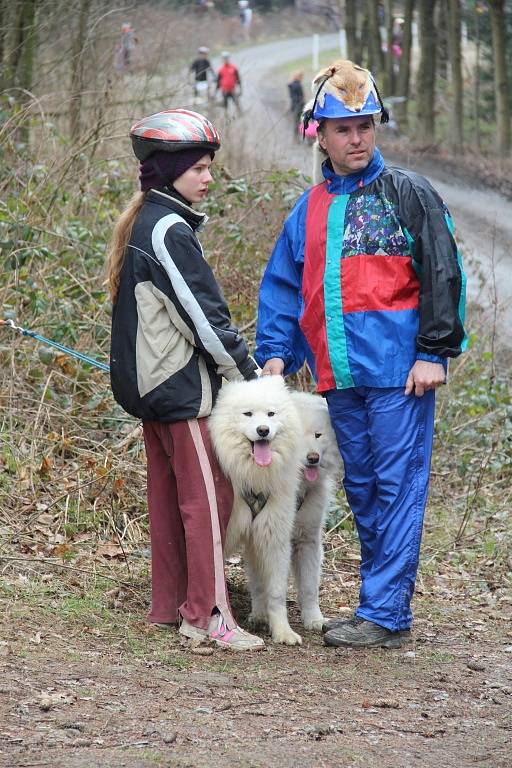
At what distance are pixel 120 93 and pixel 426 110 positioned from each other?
1607 cm

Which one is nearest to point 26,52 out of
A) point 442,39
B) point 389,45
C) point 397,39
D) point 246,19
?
point 389,45

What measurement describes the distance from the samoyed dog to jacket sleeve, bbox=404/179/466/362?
0.67 meters

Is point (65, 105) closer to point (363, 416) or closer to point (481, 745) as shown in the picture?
point (363, 416)

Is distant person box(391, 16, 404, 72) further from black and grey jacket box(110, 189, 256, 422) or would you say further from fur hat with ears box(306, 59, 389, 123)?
black and grey jacket box(110, 189, 256, 422)

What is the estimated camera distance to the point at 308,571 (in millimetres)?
5570

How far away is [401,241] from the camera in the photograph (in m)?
5.02

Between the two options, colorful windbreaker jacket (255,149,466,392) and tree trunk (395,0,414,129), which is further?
tree trunk (395,0,414,129)

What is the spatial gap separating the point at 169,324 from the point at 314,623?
1.74 metres

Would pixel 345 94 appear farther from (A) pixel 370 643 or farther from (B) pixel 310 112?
(A) pixel 370 643

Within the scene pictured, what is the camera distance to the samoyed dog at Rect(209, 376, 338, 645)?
16.3 feet

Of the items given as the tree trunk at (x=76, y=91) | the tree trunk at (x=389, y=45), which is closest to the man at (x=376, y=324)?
the tree trunk at (x=76, y=91)

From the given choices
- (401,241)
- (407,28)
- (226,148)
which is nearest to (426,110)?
(407,28)

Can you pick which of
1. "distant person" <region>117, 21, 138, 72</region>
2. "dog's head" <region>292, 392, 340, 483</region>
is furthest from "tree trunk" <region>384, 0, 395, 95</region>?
"dog's head" <region>292, 392, 340, 483</region>

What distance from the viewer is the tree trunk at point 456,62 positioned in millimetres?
22453
